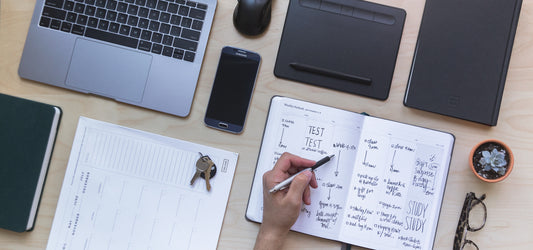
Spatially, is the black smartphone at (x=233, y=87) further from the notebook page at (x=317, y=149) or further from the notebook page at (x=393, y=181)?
the notebook page at (x=393, y=181)

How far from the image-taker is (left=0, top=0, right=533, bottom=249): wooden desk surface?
84cm

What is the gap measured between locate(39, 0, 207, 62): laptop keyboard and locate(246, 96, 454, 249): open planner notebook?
0.35m

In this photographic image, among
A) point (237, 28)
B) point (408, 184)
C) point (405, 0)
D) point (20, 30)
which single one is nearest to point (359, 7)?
point (405, 0)

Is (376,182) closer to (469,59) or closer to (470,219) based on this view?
(470,219)

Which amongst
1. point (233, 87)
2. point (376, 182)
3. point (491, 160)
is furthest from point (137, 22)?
point (491, 160)

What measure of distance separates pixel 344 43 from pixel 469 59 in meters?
0.26

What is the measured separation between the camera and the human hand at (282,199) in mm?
775

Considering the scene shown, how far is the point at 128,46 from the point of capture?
32.8 inches

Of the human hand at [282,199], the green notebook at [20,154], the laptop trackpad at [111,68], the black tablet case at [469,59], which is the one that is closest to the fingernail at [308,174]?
the human hand at [282,199]

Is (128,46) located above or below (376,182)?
above

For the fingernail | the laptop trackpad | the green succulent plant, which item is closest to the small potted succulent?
the green succulent plant

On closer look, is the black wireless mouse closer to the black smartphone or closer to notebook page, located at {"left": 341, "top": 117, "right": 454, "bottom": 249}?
the black smartphone

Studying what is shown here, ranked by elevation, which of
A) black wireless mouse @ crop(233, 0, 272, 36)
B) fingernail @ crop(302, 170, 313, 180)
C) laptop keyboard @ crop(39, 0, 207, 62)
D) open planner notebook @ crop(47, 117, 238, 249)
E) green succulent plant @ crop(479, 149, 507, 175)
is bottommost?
open planner notebook @ crop(47, 117, 238, 249)

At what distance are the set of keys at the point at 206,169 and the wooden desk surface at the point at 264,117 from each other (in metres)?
0.04
